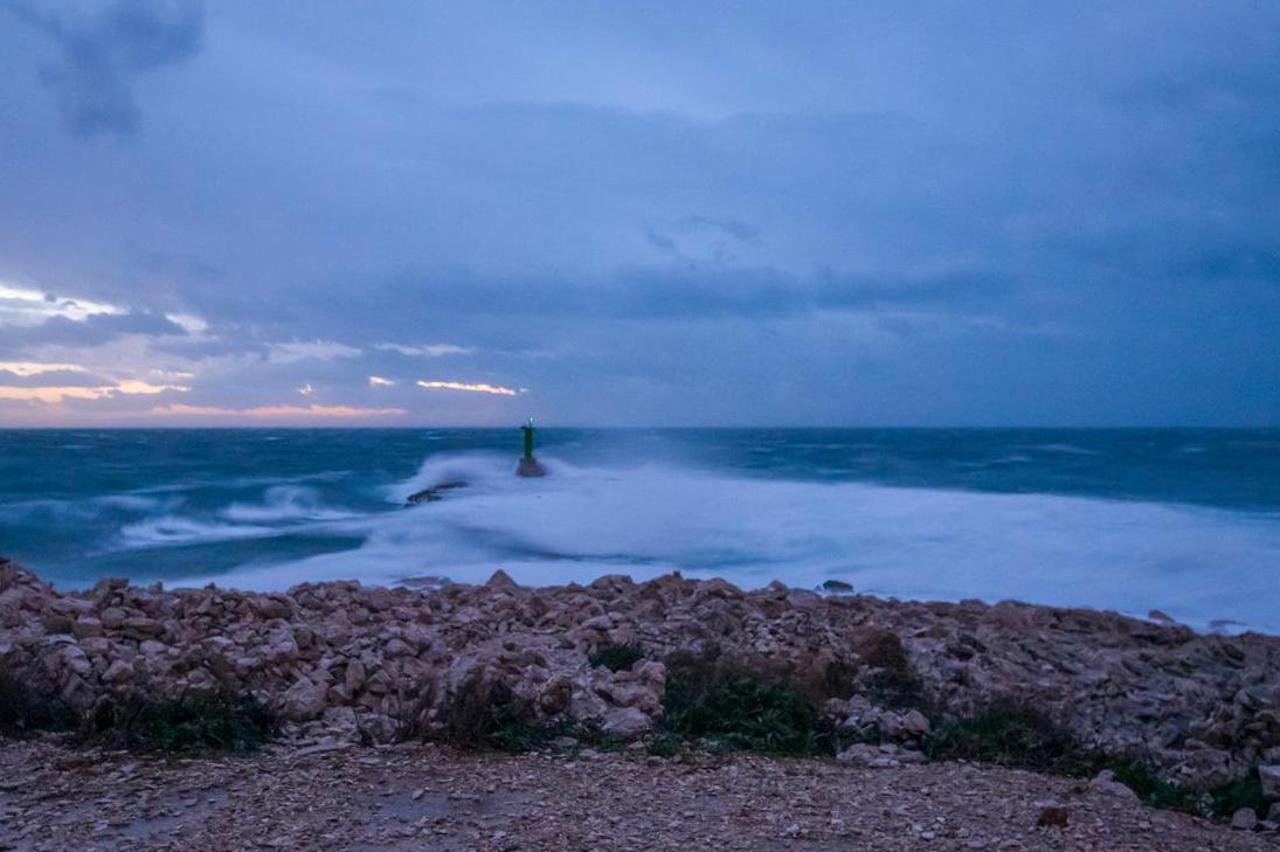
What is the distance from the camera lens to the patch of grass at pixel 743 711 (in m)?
4.94

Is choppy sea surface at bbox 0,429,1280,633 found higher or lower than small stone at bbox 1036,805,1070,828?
lower

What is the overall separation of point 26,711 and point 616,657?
3138 mm

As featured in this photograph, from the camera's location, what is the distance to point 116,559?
1623 centimetres

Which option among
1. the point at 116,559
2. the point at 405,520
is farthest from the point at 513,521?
the point at 116,559

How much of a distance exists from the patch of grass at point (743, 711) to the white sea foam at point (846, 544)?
7890 mm

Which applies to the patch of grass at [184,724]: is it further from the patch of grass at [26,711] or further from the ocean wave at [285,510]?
the ocean wave at [285,510]

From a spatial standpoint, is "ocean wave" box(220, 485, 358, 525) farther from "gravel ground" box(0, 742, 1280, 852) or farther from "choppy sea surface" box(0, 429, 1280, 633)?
"gravel ground" box(0, 742, 1280, 852)

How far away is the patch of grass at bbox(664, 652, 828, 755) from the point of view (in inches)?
→ 194

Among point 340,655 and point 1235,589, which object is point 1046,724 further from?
point 1235,589

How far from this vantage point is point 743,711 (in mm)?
5168

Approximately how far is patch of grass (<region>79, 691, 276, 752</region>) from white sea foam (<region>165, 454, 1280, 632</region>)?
798cm

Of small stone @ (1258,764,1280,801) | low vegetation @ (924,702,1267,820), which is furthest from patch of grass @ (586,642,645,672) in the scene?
small stone @ (1258,764,1280,801)

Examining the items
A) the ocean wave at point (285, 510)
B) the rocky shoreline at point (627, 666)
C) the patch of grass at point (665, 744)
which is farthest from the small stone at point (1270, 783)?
the ocean wave at point (285, 510)

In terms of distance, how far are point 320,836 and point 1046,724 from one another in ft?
11.8
